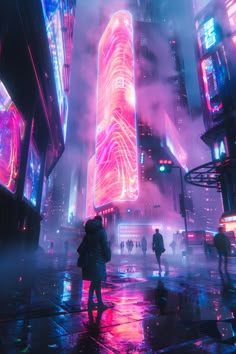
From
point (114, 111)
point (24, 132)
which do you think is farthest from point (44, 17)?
point (114, 111)

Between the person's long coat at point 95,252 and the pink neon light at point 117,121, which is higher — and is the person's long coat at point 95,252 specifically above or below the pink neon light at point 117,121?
below

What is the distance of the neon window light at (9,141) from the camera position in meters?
10.6

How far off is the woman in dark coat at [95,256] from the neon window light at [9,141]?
7.77 m

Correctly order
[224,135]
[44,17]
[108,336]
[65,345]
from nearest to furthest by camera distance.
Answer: [65,345], [108,336], [44,17], [224,135]

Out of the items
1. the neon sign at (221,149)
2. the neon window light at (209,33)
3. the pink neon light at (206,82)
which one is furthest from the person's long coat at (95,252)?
the neon window light at (209,33)

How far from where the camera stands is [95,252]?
4652mm

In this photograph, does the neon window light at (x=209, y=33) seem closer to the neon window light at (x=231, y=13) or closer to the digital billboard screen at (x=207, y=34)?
the digital billboard screen at (x=207, y=34)

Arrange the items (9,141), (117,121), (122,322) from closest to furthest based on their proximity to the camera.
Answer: (122,322)
(9,141)
(117,121)

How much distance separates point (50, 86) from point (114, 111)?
190 ft

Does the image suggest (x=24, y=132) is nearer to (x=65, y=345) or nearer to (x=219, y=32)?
(x=65, y=345)

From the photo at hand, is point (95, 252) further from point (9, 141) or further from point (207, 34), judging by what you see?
point (207, 34)

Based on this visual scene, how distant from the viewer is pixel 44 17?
483 inches

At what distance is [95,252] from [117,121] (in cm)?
7005

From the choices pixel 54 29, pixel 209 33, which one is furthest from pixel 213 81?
pixel 54 29
